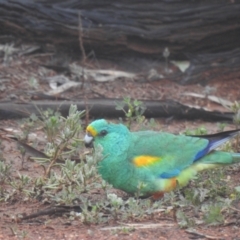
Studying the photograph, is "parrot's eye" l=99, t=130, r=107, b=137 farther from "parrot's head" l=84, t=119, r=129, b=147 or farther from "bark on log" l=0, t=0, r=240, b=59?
"bark on log" l=0, t=0, r=240, b=59

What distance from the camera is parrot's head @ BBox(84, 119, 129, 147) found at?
5.14 metres

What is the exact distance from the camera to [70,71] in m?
8.46

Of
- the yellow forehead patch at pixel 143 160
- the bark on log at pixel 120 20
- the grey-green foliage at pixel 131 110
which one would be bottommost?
the yellow forehead patch at pixel 143 160

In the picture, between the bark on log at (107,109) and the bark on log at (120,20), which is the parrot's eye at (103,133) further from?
the bark on log at (120,20)

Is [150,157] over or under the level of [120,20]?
under

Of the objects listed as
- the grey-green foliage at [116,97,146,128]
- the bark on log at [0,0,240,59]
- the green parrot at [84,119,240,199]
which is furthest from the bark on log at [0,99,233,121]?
the green parrot at [84,119,240,199]

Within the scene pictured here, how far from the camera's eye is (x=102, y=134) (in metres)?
5.16

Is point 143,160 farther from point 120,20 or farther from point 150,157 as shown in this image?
point 120,20

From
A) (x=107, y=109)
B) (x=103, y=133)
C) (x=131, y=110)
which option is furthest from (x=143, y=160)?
(x=107, y=109)

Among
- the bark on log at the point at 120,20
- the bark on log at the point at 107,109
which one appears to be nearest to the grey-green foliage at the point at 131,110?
the bark on log at the point at 107,109

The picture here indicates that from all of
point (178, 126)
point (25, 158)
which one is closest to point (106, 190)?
point (25, 158)

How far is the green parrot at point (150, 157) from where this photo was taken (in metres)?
5.10

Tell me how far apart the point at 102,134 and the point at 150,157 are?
1.11 ft

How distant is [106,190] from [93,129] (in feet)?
1.44
